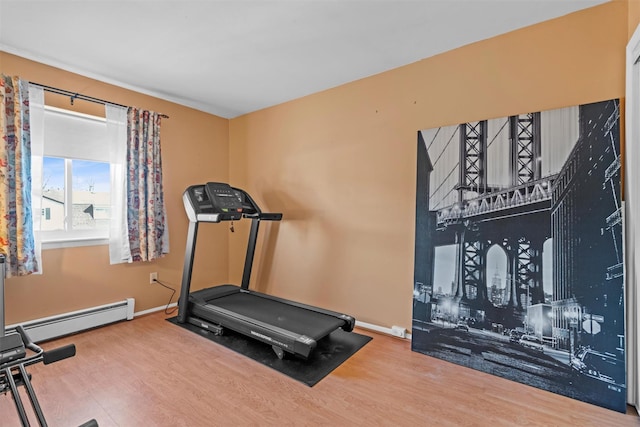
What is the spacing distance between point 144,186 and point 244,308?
1.63 m

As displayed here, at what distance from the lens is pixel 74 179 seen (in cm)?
293

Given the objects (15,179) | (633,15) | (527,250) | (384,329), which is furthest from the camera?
(384,329)

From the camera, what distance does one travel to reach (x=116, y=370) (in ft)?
7.38

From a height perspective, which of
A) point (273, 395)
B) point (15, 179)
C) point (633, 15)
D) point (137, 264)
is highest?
point (633, 15)

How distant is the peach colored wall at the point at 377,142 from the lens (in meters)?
2.08

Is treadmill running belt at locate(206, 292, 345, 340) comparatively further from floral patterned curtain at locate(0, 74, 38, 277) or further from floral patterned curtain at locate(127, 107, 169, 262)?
floral patterned curtain at locate(0, 74, 38, 277)

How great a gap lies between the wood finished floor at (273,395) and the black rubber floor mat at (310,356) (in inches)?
2.9

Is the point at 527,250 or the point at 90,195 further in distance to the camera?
the point at 90,195

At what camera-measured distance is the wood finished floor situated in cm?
175

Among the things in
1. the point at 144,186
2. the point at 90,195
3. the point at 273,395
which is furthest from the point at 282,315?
the point at 90,195

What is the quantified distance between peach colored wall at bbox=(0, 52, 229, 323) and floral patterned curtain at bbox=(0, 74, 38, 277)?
208 millimetres

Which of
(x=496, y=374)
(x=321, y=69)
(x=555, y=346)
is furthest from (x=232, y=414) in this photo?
(x=321, y=69)

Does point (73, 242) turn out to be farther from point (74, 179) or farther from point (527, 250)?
point (527, 250)

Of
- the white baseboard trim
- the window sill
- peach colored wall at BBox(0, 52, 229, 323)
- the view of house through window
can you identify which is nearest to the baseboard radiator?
peach colored wall at BBox(0, 52, 229, 323)
